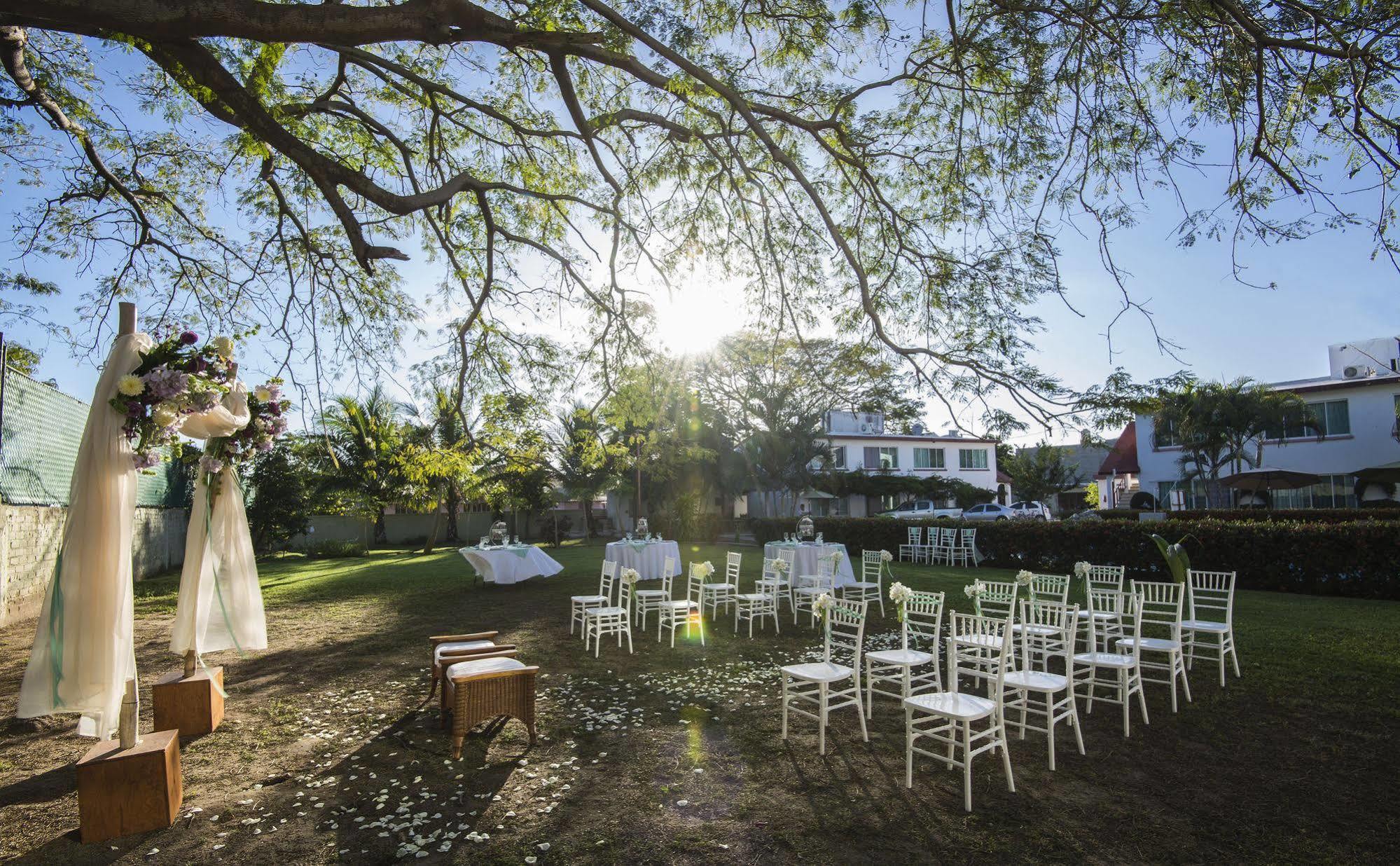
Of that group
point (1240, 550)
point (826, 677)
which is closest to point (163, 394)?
point (826, 677)

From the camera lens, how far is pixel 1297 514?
18.1m

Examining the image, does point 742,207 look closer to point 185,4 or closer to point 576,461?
point 185,4

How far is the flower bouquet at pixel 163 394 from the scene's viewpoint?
3.84 metres

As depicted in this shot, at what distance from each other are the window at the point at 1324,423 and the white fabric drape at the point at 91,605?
30871 millimetres

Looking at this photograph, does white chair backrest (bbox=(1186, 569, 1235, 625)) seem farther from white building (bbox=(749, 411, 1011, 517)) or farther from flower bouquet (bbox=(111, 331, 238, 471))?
white building (bbox=(749, 411, 1011, 517))

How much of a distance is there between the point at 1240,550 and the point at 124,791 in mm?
15385

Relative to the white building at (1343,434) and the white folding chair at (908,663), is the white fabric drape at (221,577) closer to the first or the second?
the white folding chair at (908,663)

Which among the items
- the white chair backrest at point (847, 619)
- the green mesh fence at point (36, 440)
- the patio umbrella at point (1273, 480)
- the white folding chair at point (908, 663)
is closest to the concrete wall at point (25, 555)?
the green mesh fence at point (36, 440)

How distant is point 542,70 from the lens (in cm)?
768

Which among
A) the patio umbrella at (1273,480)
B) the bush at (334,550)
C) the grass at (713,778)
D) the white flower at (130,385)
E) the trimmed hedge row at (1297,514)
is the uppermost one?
the white flower at (130,385)

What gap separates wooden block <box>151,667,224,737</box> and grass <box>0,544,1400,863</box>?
21 cm

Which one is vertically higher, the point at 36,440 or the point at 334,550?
the point at 36,440

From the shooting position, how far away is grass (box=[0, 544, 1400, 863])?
3584 mm

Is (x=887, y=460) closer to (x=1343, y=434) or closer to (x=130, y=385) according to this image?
(x=1343, y=434)
